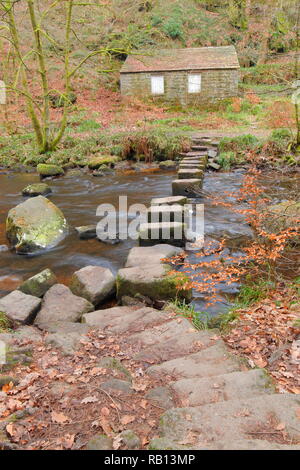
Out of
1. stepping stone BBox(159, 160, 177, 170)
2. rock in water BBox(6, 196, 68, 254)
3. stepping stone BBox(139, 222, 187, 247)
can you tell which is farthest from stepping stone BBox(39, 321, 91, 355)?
stepping stone BBox(159, 160, 177, 170)

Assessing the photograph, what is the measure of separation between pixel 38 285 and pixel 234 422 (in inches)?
157

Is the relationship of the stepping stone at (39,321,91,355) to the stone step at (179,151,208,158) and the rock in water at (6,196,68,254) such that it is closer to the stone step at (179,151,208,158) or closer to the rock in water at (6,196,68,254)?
the rock in water at (6,196,68,254)

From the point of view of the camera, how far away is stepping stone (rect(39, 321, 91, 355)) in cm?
398

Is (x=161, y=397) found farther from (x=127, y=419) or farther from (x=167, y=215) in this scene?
(x=167, y=215)

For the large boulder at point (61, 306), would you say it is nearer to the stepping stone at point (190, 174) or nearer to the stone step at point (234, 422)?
the stone step at point (234, 422)

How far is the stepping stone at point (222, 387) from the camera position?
2801 millimetres

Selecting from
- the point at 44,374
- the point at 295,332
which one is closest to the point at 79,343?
the point at 44,374

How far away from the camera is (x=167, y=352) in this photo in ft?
12.7

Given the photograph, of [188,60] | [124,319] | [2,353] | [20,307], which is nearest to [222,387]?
[124,319]

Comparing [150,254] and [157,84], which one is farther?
[157,84]

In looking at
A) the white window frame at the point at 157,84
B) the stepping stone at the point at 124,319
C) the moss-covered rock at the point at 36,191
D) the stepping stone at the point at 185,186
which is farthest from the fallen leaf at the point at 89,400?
the white window frame at the point at 157,84

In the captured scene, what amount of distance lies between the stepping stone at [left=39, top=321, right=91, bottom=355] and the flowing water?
69.9 inches

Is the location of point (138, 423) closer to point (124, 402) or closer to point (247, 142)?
point (124, 402)

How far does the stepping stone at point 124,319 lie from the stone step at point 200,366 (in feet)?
3.27
